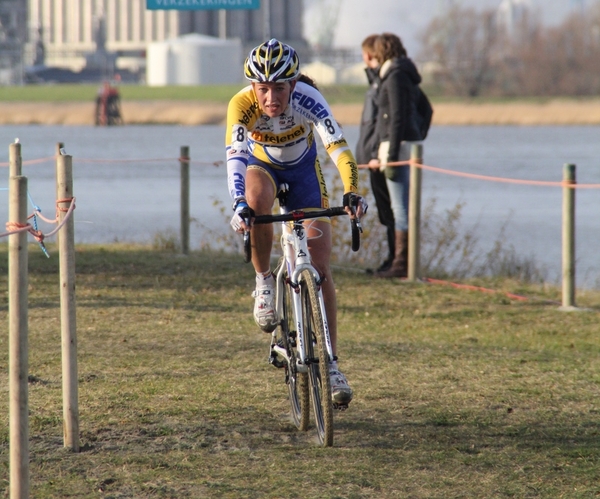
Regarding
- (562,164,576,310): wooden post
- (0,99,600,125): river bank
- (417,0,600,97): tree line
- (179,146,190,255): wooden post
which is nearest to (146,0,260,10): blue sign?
(179,146,190,255): wooden post

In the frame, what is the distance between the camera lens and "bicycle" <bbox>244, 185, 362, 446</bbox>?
15.8 feet

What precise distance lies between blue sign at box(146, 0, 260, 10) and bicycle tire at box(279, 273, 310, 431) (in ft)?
17.5

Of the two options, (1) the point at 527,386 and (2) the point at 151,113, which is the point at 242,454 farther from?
(2) the point at 151,113

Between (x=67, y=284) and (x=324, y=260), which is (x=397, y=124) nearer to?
(x=324, y=260)

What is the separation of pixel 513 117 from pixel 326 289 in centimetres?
5359

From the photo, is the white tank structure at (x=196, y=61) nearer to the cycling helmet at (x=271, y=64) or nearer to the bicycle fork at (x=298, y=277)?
the cycling helmet at (x=271, y=64)

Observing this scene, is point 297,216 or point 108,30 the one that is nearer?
point 297,216

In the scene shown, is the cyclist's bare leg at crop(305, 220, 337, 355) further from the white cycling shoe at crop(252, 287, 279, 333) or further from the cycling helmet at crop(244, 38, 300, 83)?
the cycling helmet at crop(244, 38, 300, 83)

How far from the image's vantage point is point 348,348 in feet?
24.4

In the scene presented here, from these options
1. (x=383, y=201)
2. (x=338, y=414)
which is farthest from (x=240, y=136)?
(x=383, y=201)

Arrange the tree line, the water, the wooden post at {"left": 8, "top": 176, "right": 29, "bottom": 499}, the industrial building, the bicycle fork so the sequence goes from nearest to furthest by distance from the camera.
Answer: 1. the wooden post at {"left": 8, "top": 176, "right": 29, "bottom": 499}
2. the bicycle fork
3. the water
4. the tree line
5. the industrial building

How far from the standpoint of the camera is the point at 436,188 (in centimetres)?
2370

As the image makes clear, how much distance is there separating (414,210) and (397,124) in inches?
34.4

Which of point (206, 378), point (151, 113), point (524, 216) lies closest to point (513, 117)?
point (151, 113)
